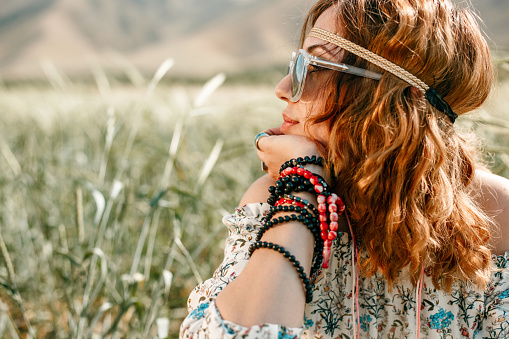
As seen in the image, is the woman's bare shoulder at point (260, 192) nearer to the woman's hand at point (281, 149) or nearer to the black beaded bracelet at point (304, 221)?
the woman's hand at point (281, 149)

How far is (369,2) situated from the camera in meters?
0.96

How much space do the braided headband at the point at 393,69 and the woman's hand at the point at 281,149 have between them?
0.22 m

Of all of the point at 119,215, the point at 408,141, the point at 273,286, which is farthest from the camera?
the point at 119,215

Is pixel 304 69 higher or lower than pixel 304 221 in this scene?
higher

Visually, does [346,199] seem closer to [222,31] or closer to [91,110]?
[91,110]

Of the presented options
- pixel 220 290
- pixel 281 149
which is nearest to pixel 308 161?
pixel 281 149

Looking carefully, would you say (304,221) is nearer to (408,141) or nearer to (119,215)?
(408,141)

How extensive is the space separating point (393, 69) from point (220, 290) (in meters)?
0.59

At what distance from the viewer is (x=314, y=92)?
3.36ft

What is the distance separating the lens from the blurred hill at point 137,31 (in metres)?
46.5

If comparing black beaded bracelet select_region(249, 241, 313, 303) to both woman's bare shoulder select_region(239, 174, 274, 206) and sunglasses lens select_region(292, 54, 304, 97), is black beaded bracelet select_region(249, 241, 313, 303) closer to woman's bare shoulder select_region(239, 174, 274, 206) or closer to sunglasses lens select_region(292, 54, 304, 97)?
woman's bare shoulder select_region(239, 174, 274, 206)

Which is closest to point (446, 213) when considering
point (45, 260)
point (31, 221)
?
point (45, 260)

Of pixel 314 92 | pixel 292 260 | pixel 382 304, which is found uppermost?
pixel 314 92

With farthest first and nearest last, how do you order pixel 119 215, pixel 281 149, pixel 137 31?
pixel 137 31
pixel 119 215
pixel 281 149
